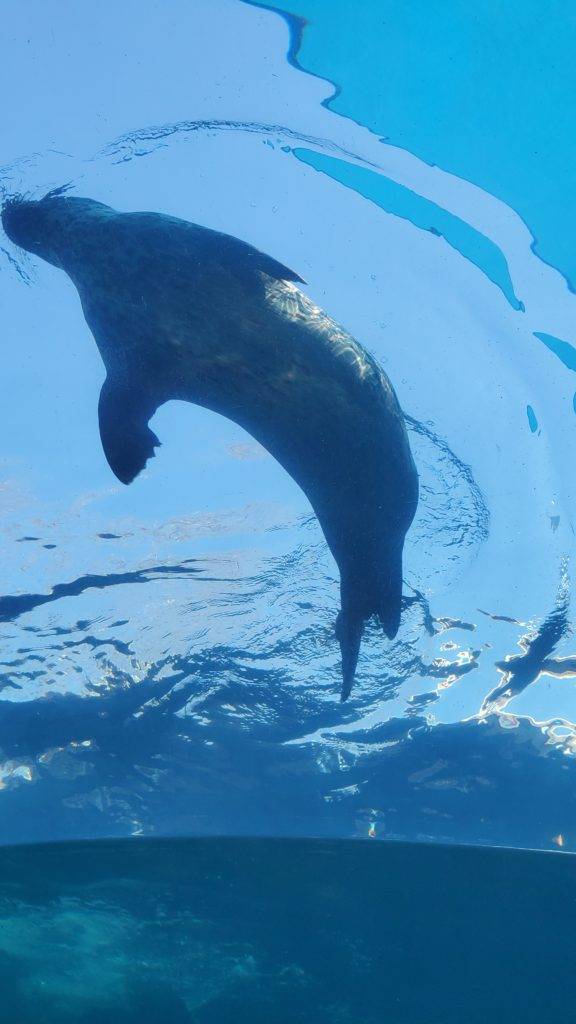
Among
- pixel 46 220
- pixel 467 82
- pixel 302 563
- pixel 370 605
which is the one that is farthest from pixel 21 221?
pixel 302 563

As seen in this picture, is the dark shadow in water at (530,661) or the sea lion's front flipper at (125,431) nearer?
the sea lion's front flipper at (125,431)

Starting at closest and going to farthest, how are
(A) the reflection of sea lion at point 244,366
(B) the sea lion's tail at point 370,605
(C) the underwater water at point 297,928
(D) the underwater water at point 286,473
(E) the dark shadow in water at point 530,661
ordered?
(D) the underwater water at point 286,473, (A) the reflection of sea lion at point 244,366, (B) the sea lion's tail at point 370,605, (E) the dark shadow in water at point 530,661, (C) the underwater water at point 297,928

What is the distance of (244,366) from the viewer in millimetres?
5254

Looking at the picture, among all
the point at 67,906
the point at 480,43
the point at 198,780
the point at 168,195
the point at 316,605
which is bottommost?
the point at 67,906

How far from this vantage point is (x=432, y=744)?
12234mm

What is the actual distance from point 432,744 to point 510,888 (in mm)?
5654

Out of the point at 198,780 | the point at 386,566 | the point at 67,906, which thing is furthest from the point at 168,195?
the point at 67,906

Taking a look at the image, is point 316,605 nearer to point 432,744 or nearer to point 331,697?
point 331,697

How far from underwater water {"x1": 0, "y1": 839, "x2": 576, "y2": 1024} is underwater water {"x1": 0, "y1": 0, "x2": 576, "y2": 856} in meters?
1.29

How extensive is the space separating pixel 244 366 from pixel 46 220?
2276mm

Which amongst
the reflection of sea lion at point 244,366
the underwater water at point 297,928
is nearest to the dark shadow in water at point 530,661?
the reflection of sea lion at point 244,366

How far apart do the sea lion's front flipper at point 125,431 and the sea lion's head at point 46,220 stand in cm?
137

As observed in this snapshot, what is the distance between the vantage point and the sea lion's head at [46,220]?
569 cm

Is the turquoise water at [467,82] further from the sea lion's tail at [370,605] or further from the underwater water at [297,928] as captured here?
the underwater water at [297,928]
